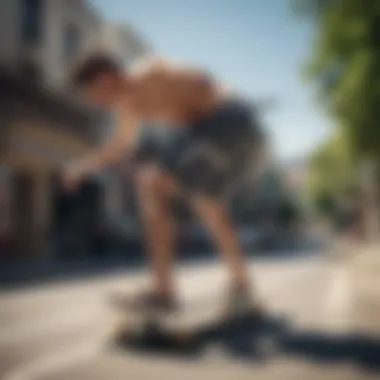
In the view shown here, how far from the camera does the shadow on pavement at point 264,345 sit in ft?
8.61

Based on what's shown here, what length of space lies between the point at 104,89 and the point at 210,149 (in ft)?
2.13

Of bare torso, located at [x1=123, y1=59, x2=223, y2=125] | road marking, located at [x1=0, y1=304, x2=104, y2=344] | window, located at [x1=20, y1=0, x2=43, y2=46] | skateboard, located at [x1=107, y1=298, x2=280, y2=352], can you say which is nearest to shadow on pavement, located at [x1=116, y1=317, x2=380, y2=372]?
skateboard, located at [x1=107, y1=298, x2=280, y2=352]

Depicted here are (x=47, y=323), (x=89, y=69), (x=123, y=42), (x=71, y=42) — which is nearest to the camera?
(x=89, y=69)

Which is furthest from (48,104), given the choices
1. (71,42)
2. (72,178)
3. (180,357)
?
(180,357)

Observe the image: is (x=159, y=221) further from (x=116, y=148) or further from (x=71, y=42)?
(x=71, y=42)

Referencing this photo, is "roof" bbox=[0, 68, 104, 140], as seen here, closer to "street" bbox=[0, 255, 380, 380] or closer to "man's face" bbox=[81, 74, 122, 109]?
"man's face" bbox=[81, 74, 122, 109]

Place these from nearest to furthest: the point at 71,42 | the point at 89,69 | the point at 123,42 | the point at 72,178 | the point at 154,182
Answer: the point at 89,69
the point at 123,42
the point at 72,178
the point at 154,182
the point at 71,42

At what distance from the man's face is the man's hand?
332 millimetres

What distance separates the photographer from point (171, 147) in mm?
2770

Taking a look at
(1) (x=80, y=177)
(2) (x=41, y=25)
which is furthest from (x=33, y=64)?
(1) (x=80, y=177)

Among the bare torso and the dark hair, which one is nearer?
the dark hair

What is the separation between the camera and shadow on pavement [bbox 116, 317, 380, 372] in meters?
2.62

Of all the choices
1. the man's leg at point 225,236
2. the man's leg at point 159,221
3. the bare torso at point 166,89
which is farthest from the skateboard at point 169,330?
the bare torso at point 166,89

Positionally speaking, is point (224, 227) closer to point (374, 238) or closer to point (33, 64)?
point (33, 64)
